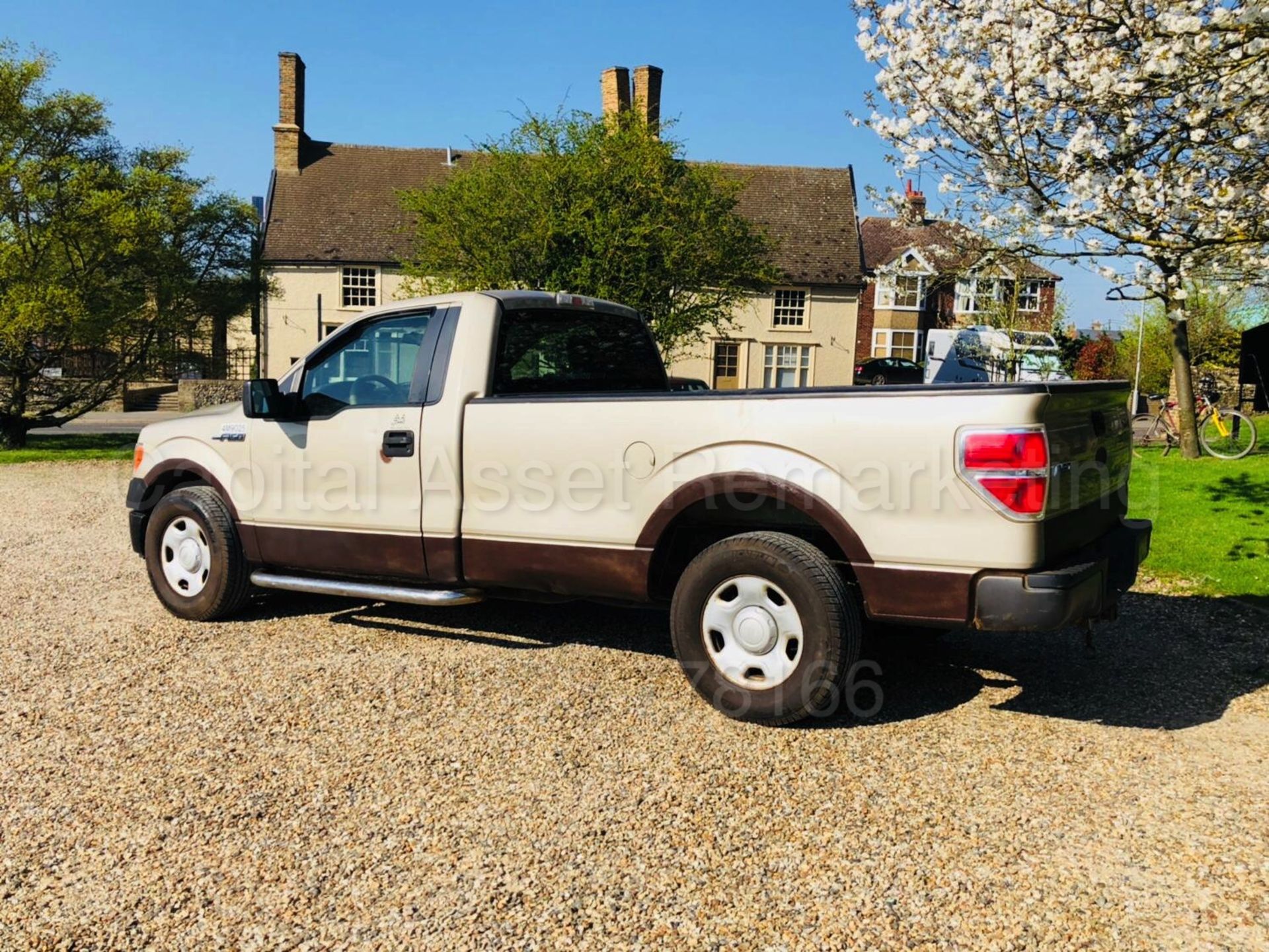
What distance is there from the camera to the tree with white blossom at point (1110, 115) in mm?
5902

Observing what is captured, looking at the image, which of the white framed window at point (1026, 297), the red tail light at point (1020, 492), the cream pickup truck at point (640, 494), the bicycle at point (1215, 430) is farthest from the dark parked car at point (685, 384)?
the white framed window at point (1026, 297)

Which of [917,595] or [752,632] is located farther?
[752,632]

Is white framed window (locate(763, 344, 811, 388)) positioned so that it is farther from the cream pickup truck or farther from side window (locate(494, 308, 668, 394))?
the cream pickup truck

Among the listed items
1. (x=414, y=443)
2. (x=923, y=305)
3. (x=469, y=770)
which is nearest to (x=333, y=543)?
(x=414, y=443)

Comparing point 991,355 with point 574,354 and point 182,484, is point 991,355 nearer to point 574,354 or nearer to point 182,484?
point 574,354

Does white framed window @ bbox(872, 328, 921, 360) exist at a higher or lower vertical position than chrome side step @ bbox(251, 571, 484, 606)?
higher

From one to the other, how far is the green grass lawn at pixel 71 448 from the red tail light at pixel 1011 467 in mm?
15570

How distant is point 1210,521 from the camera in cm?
921

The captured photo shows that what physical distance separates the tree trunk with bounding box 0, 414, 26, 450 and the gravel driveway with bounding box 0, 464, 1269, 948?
653 inches

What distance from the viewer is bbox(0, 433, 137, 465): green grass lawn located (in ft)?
60.0

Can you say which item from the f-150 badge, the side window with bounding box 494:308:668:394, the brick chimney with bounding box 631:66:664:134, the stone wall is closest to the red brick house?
the side window with bounding box 494:308:668:394

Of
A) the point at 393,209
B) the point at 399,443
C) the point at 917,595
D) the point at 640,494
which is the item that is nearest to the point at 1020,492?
the point at 917,595

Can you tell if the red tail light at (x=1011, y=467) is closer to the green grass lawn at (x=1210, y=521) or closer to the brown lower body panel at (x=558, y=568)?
the brown lower body panel at (x=558, y=568)

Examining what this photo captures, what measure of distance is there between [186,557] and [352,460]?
61.1 inches
